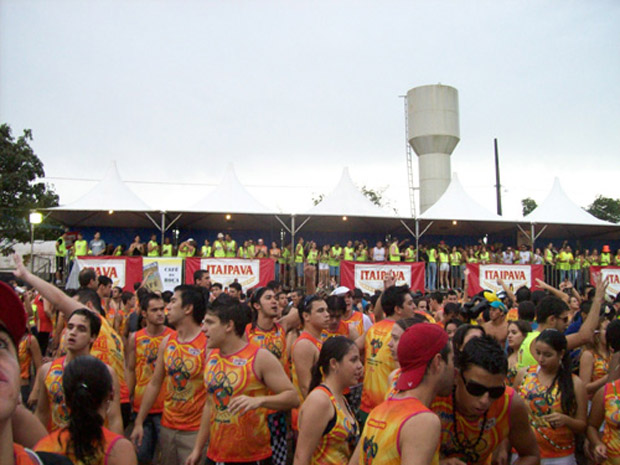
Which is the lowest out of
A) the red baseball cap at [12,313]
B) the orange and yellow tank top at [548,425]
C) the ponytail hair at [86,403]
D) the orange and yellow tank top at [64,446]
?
the orange and yellow tank top at [548,425]

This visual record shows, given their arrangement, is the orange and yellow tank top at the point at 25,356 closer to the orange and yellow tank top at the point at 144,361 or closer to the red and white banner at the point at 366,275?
the orange and yellow tank top at the point at 144,361

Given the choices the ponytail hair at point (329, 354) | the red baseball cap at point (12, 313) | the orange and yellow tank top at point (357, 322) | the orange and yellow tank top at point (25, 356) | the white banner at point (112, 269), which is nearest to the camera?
the red baseball cap at point (12, 313)

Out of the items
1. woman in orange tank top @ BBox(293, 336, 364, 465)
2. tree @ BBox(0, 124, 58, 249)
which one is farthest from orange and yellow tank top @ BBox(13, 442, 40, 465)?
tree @ BBox(0, 124, 58, 249)

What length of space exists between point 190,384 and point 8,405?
3300mm

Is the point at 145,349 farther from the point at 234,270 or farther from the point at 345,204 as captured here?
the point at 345,204

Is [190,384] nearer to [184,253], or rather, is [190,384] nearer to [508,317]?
[508,317]

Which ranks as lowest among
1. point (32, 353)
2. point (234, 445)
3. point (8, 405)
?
point (234, 445)

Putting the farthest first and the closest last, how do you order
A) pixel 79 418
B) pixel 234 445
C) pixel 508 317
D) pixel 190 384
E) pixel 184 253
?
pixel 184 253
pixel 508 317
pixel 190 384
pixel 234 445
pixel 79 418

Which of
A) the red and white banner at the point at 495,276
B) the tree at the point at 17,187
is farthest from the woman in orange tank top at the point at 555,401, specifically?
the tree at the point at 17,187

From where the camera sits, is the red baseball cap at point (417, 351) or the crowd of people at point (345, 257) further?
the crowd of people at point (345, 257)

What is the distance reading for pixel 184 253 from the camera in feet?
61.6

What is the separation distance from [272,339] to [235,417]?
1.83 meters

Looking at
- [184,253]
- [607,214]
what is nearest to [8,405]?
[184,253]

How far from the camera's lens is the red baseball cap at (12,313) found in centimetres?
152
